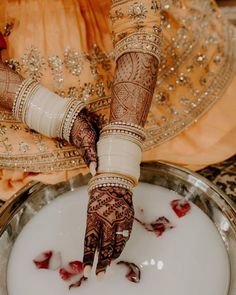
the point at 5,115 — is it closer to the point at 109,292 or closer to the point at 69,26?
the point at 69,26

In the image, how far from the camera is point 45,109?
3.55ft

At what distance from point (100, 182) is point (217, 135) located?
0.44 metres

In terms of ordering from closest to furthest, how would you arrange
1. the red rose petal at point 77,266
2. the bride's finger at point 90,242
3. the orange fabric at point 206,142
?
the bride's finger at point 90,242, the red rose petal at point 77,266, the orange fabric at point 206,142

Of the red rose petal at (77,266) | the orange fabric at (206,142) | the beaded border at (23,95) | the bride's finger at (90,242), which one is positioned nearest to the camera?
the bride's finger at (90,242)

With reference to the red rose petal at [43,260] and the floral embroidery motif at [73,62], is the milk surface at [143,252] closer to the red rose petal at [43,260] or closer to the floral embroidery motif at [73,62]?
the red rose petal at [43,260]

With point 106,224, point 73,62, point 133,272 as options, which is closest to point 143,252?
point 133,272

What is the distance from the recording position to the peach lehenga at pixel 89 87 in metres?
1.20

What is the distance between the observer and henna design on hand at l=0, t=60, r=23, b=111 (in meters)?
1.12

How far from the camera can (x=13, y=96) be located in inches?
43.9

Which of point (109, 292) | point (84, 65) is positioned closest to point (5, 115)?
point (84, 65)

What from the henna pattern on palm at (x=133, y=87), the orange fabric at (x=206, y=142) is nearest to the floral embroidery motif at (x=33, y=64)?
the henna pattern on palm at (x=133, y=87)

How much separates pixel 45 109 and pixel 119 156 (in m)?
0.23

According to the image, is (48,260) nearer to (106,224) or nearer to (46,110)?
(106,224)

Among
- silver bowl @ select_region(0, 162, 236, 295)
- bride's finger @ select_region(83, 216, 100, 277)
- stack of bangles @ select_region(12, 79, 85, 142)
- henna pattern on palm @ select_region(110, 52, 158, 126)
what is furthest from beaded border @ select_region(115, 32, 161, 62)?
bride's finger @ select_region(83, 216, 100, 277)
